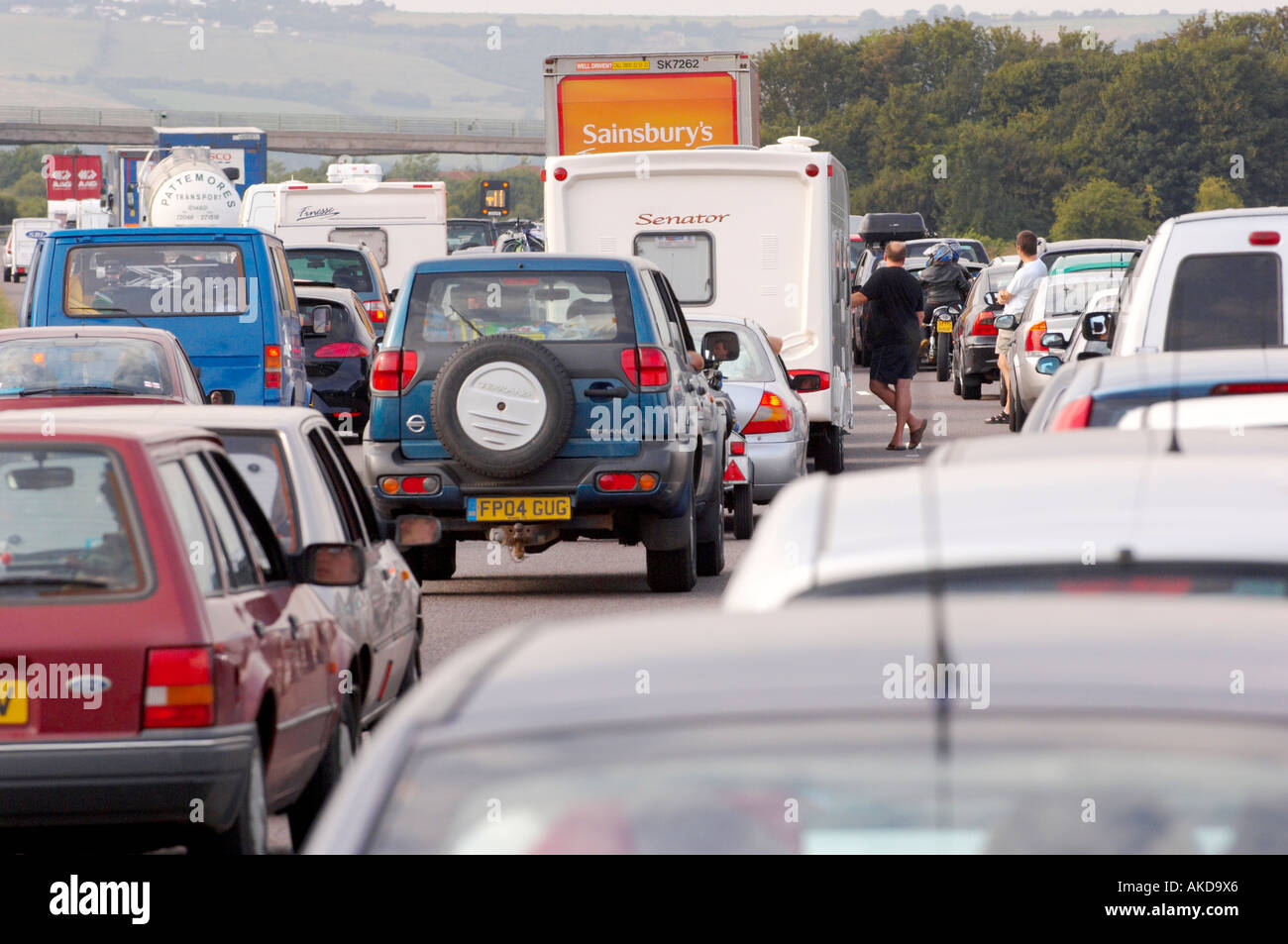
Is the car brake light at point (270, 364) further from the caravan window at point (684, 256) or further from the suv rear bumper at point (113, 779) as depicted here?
the suv rear bumper at point (113, 779)

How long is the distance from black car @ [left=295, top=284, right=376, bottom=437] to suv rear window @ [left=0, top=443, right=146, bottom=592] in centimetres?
1741

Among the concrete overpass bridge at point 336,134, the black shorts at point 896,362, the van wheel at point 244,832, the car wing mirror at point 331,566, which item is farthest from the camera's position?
the concrete overpass bridge at point 336,134

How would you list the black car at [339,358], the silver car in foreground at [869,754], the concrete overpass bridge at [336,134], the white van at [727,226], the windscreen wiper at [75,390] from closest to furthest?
1. the silver car in foreground at [869,754]
2. the windscreen wiper at [75,390]
3. the white van at [727,226]
4. the black car at [339,358]
5. the concrete overpass bridge at [336,134]

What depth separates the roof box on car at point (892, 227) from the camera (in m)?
58.4

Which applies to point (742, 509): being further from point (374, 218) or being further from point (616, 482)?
point (374, 218)

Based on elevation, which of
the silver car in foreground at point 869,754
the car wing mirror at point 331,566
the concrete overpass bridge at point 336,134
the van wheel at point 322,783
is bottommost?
the van wheel at point 322,783

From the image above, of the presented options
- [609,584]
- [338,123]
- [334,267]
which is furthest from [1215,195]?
[609,584]

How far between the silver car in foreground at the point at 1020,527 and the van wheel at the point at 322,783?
2.99 metres

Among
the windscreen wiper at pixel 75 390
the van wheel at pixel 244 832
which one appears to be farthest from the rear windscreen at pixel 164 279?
the van wheel at pixel 244 832

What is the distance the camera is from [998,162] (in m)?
129

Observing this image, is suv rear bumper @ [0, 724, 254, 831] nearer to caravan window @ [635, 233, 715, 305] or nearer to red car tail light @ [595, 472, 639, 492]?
red car tail light @ [595, 472, 639, 492]

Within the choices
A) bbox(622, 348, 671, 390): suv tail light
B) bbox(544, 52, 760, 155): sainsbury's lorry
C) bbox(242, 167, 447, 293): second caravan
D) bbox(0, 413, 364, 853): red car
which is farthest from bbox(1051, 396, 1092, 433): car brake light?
bbox(242, 167, 447, 293): second caravan

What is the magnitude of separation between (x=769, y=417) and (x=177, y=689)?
11.0 m
